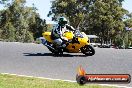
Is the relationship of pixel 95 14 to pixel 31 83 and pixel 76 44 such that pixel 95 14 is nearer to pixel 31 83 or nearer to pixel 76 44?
pixel 76 44

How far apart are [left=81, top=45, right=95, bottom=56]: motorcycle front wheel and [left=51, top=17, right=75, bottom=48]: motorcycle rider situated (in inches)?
36.0

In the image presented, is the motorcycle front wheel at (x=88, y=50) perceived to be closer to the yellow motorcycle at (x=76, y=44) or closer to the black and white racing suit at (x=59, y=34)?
the yellow motorcycle at (x=76, y=44)

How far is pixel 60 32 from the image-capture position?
17422 mm

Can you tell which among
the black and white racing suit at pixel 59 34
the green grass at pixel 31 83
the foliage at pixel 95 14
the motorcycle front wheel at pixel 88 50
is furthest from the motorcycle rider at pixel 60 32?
the foliage at pixel 95 14

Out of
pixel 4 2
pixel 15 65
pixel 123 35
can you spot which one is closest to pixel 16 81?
pixel 15 65

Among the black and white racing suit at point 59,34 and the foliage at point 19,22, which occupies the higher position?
the black and white racing suit at point 59,34

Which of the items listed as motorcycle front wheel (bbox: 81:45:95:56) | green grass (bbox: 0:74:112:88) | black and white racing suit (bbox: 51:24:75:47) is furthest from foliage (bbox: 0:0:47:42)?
green grass (bbox: 0:74:112:88)

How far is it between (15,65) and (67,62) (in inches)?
74.3

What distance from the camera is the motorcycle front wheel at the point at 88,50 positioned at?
16742mm

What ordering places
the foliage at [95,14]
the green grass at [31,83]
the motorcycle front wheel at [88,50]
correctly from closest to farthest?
1. the green grass at [31,83]
2. the motorcycle front wheel at [88,50]
3. the foliage at [95,14]

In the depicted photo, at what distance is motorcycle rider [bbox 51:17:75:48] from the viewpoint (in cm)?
1741

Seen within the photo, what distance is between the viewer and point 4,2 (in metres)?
90.3

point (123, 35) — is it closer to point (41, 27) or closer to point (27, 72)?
point (41, 27)

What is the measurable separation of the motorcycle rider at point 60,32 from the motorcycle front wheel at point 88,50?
91cm
